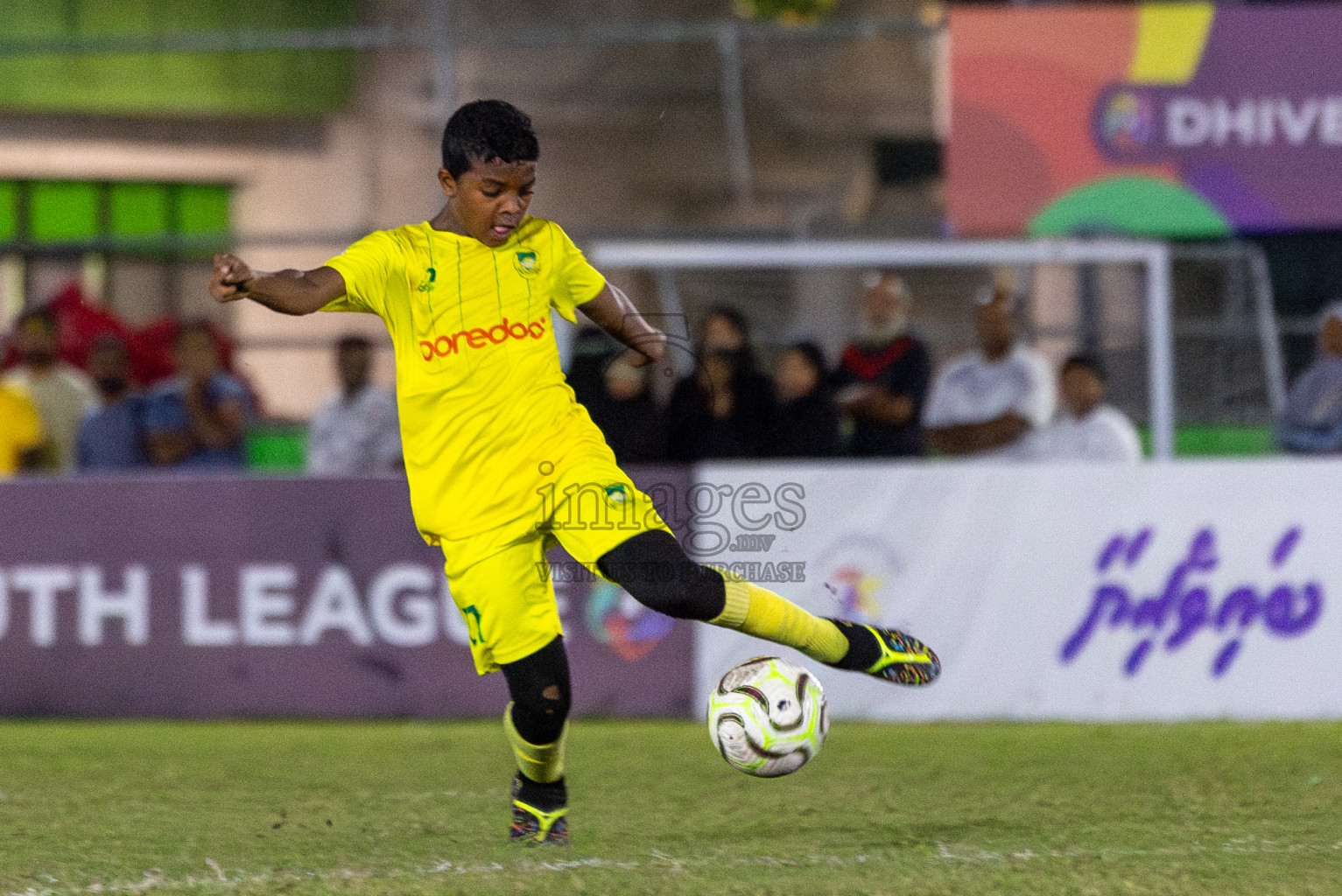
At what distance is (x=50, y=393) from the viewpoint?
964cm

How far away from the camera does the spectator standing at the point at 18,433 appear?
371 inches

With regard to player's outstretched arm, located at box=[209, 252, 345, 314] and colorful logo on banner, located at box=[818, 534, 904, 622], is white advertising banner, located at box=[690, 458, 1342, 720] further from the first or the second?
player's outstretched arm, located at box=[209, 252, 345, 314]

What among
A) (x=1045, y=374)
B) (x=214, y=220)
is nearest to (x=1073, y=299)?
(x=1045, y=374)

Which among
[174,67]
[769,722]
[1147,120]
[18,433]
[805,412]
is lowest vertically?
[769,722]

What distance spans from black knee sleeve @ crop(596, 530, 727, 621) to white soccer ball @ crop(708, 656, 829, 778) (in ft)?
1.01

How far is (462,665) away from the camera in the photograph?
327 inches

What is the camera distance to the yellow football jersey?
15.3 feet

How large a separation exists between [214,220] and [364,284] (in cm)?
1175

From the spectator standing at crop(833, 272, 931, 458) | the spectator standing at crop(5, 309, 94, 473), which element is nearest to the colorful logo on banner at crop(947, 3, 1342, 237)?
the spectator standing at crop(833, 272, 931, 458)

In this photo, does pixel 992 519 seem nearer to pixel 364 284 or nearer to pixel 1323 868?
pixel 1323 868

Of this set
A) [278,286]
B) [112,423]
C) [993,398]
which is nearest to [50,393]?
[112,423]

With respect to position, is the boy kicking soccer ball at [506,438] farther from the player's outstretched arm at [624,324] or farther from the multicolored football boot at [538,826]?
the multicolored football boot at [538,826]

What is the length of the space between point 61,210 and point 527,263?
1124 cm

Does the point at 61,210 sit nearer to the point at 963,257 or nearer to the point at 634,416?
the point at 963,257
